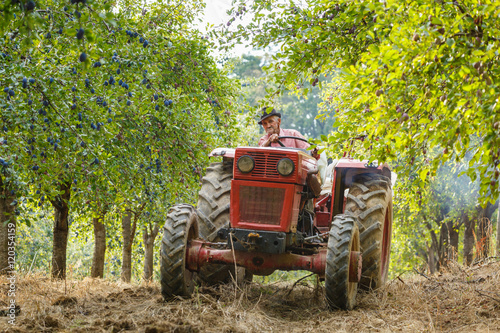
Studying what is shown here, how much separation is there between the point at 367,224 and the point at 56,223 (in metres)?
5.90

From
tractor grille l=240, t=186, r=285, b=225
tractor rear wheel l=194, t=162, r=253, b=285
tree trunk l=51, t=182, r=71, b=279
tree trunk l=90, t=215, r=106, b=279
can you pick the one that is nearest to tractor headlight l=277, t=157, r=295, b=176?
tractor grille l=240, t=186, r=285, b=225

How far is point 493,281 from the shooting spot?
5594 millimetres

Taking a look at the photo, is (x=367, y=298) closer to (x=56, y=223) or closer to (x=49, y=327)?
(x=49, y=327)

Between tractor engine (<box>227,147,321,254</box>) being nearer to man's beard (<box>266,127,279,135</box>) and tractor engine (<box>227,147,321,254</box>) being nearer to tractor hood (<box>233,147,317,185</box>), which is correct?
tractor hood (<box>233,147,317,185</box>)

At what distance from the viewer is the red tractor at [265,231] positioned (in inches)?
172

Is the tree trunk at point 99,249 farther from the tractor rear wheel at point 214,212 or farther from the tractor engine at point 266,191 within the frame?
the tractor engine at point 266,191

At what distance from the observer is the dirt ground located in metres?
3.70

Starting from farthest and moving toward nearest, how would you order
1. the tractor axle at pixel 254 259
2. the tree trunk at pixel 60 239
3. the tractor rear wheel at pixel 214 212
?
the tree trunk at pixel 60 239 → the tractor rear wheel at pixel 214 212 → the tractor axle at pixel 254 259

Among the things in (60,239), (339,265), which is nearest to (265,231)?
(339,265)

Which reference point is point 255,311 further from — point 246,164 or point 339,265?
point 246,164

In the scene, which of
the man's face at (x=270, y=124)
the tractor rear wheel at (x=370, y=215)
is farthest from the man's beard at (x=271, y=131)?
the tractor rear wheel at (x=370, y=215)

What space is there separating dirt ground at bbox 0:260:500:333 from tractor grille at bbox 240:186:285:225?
26.5 inches

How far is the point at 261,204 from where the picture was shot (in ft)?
15.2

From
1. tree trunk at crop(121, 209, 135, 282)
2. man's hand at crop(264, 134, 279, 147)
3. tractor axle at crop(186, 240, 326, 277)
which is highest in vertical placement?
man's hand at crop(264, 134, 279, 147)
